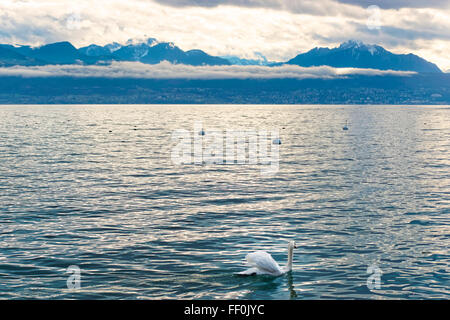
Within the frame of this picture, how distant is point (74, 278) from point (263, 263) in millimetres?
9197

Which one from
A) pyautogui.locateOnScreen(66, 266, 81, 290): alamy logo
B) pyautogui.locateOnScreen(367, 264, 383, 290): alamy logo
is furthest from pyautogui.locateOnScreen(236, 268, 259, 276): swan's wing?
pyautogui.locateOnScreen(66, 266, 81, 290): alamy logo

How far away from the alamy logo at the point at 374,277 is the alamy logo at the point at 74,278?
1367 centimetres

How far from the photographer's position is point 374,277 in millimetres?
24516

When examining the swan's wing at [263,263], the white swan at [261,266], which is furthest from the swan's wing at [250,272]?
the swan's wing at [263,263]

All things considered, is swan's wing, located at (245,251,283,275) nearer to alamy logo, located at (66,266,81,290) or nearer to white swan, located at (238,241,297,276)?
white swan, located at (238,241,297,276)

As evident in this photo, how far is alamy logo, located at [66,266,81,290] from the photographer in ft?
75.5

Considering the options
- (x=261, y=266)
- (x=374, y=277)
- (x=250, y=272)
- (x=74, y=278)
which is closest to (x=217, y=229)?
(x=250, y=272)

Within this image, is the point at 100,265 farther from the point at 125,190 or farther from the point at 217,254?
the point at 125,190

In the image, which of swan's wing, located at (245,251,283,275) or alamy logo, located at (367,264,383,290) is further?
swan's wing, located at (245,251,283,275)

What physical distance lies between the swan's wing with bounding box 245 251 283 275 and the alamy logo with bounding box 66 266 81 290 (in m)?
8.26

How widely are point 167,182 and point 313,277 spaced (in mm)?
31042

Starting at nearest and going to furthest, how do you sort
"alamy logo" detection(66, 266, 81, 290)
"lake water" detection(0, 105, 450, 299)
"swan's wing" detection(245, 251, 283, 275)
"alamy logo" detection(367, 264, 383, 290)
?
"alamy logo" detection(66, 266, 81, 290) < "alamy logo" detection(367, 264, 383, 290) < "lake water" detection(0, 105, 450, 299) < "swan's wing" detection(245, 251, 283, 275)

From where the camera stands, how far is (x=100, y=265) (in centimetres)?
2606

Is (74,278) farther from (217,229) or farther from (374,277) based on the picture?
(374,277)
